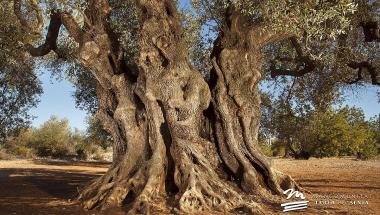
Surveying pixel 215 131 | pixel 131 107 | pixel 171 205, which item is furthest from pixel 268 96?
pixel 171 205

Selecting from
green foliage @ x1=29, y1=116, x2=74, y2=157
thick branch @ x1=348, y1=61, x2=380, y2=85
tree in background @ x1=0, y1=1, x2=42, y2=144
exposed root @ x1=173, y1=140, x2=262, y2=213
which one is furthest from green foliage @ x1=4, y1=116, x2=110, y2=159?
exposed root @ x1=173, y1=140, x2=262, y2=213

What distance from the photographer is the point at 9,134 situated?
20375 mm

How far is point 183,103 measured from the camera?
11.2 meters

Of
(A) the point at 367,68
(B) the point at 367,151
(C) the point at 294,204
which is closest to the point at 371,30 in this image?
(A) the point at 367,68

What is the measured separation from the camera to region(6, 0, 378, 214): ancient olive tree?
10441mm

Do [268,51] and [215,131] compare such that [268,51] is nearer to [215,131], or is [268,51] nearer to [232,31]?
[232,31]

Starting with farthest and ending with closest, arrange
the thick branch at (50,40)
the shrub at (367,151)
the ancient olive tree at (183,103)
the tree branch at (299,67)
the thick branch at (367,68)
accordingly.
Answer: the shrub at (367,151) → the thick branch at (367,68) → the tree branch at (299,67) → the thick branch at (50,40) → the ancient olive tree at (183,103)

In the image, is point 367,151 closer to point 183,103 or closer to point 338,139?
point 338,139

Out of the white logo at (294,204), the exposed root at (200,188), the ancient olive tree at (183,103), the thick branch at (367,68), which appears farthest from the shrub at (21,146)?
the white logo at (294,204)

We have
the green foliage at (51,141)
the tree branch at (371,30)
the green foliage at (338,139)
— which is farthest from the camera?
the green foliage at (51,141)

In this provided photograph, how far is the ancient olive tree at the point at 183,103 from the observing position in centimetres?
1044

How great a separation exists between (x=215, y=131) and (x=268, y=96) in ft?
27.6

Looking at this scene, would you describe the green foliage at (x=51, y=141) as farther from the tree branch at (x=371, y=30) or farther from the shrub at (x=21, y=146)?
the tree branch at (x=371, y=30)

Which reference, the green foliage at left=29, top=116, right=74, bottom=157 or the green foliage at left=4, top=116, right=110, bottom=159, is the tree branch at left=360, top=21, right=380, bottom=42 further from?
the green foliage at left=29, top=116, right=74, bottom=157
